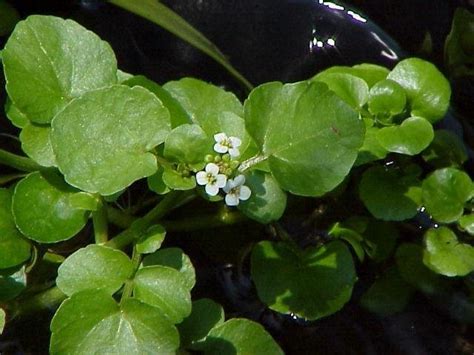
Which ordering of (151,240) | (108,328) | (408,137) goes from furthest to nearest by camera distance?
(408,137), (151,240), (108,328)

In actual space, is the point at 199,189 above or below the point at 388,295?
above

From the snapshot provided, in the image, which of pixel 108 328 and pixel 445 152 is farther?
pixel 445 152

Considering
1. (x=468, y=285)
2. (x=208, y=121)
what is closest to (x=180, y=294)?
(x=208, y=121)

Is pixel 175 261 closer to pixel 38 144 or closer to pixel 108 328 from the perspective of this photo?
pixel 108 328

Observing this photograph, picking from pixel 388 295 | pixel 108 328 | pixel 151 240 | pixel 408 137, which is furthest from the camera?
pixel 388 295

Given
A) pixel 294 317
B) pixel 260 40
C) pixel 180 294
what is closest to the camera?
pixel 180 294

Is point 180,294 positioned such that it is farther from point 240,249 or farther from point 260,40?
point 260,40

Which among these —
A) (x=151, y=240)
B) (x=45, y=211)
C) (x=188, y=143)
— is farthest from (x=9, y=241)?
(x=188, y=143)
